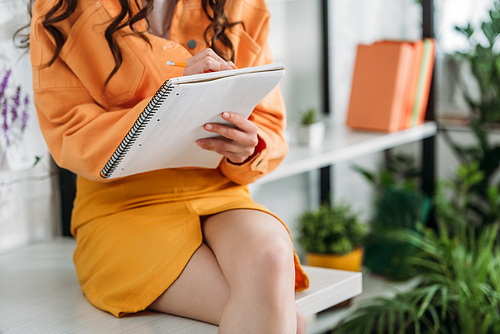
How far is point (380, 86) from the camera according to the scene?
1913mm

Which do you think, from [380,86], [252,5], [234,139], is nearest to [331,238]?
[380,86]

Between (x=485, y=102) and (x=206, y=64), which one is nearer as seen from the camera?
(x=206, y=64)

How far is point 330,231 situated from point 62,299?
0.96 m

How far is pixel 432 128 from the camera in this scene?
202 centimetres

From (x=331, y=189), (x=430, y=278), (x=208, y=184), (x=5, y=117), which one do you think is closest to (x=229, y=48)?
(x=208, y=184)

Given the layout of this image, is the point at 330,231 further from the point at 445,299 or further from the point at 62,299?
the point at 62,299

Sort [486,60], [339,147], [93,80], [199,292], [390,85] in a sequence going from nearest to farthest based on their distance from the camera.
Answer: [199,292]
[93,80]
[339,147]
[390,85]
[486,60]

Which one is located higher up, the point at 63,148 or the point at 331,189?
the point at 63,148

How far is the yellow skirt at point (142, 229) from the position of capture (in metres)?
1.04

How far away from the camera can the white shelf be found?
159 cm

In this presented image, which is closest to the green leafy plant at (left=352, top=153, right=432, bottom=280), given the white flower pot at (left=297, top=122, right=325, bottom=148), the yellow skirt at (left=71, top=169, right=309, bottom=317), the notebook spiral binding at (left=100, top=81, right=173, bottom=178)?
the white flower pot at (left=297, top=122, right=325, bottom=148)

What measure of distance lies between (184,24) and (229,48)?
9 cm

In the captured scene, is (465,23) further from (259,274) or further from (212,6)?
(259,274)

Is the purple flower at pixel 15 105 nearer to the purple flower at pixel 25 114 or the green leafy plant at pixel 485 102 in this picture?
the purple flower at pixel 25 114
